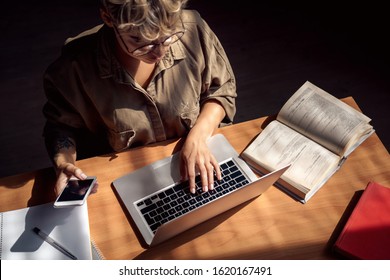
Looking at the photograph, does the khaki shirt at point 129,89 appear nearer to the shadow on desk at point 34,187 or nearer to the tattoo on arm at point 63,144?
the tattoo on arm at point 63,144

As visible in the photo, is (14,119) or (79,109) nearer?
(79,109)

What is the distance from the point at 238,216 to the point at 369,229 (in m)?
0.38

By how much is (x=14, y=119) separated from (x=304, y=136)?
1.79 metres

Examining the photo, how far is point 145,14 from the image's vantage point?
118 centimetres

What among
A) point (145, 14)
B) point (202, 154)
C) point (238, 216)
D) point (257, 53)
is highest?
point (145, 14)

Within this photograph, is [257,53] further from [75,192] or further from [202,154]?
[75,192]

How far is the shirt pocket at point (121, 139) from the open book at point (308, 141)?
0.39 m

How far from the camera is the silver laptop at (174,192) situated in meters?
1.34

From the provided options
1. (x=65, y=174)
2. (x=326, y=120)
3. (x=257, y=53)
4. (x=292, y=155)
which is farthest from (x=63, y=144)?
(x=257, y=53)

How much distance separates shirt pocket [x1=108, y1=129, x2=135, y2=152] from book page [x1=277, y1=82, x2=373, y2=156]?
1.67ft
